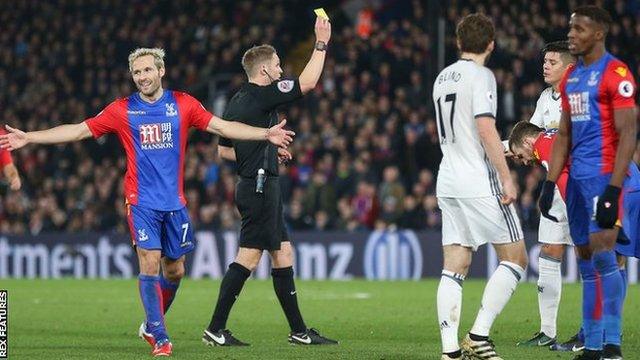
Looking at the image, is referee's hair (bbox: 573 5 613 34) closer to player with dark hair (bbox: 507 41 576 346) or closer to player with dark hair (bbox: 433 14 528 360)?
player with dark hair (bbox: 433 14 528 360)

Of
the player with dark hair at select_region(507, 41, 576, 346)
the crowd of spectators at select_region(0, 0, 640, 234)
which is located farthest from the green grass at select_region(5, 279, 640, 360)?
the crowd of spectators at select_region(0, 0, 640, 234)

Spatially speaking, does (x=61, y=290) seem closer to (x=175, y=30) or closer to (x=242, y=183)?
(x=242, y=183)

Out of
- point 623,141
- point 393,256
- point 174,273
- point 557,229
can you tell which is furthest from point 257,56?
point 393,256

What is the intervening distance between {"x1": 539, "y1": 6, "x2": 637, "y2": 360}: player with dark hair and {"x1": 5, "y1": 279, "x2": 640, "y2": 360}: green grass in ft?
4.07

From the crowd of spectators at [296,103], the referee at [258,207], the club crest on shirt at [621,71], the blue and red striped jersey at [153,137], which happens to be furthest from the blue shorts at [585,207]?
the crowd of spectators at [296,103]

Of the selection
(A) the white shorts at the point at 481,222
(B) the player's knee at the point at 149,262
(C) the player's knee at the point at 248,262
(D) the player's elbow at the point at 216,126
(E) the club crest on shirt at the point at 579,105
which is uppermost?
(E) the club crest on shirt at the point at 579,105

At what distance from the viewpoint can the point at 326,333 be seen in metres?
11.4

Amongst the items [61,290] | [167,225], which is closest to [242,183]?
[167,225]

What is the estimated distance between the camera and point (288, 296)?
34.2 feet

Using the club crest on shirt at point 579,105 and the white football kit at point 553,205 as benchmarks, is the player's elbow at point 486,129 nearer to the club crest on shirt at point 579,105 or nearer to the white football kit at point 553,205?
the club crest on shirt at point 579,105

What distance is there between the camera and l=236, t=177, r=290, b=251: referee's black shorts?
406 inches

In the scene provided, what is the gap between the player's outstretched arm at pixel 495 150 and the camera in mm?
8117

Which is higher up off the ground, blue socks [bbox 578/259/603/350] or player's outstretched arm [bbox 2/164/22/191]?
player's outstretched arm [bbox 2/164/22/191]

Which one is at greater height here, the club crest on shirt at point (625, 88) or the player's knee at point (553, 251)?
the club crest on shirt at point (625, 88)
